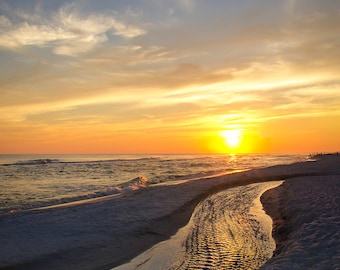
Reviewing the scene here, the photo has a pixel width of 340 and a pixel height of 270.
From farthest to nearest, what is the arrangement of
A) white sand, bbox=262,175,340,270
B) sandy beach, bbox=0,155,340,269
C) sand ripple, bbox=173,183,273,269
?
sandy beach, bbox=0,155,340,269, sand ripple, bbox=173,183,273,269, white sand, bbox=262,175,340,270

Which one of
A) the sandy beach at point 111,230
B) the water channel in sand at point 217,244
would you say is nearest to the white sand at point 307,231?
the sandy beach at point 111,230

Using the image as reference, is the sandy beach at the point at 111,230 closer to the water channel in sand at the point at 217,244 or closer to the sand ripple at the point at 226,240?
the water channel in sand at the point at 217,244

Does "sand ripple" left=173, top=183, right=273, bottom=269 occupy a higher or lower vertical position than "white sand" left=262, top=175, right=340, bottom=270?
lower

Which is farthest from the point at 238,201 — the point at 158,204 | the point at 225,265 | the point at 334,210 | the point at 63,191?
the point at 63,191

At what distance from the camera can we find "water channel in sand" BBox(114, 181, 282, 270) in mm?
10742

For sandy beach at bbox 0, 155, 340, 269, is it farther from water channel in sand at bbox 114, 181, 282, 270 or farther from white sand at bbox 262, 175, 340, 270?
water channel in sand at bbox 114, 181, 282, 270

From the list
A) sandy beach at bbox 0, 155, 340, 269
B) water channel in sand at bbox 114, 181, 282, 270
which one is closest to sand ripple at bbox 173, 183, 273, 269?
water channel in sand at bbox 114, 181, 282, 270

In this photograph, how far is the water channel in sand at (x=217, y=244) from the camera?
1074 cm

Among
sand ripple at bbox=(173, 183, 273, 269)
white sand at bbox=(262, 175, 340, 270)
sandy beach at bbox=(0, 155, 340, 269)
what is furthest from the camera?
sandy beach at bbox=(0, 155, 340, 269)

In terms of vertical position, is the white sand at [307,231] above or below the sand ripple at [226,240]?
above

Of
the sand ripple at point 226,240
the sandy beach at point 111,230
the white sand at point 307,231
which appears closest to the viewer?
the white sand at point 307,231

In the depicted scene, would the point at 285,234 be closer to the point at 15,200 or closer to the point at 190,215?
the point at 190,215

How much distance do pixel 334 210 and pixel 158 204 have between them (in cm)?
1112

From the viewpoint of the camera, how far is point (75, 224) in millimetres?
16625
